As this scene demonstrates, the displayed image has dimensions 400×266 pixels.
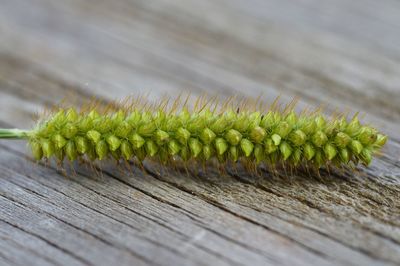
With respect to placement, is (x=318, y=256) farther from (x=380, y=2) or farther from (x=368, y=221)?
(x=380, y=2)

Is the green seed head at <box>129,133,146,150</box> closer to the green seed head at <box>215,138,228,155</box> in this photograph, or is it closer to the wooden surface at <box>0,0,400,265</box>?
the wooden surface at <box>0,0,400,265</box>

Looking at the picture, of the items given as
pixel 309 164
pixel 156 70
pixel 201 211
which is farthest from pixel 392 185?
pixel 156 70

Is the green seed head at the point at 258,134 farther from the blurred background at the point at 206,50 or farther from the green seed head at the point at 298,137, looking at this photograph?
the blurred background at the point at 206,50

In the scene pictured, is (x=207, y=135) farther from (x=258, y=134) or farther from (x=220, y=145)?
(x=258, y=134)

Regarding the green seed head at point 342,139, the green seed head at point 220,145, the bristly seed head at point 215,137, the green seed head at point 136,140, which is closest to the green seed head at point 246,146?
the bristly seed head at point 215,137

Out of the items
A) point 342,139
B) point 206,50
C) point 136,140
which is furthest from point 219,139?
point 206,50

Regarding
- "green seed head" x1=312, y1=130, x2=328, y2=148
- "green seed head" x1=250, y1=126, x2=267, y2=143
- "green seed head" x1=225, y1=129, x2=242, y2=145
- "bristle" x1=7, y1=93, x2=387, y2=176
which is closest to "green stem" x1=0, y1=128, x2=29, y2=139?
"bristle" x1=7, y1=93, x2=387, y2=176
